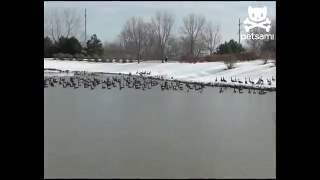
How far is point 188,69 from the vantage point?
2488mm

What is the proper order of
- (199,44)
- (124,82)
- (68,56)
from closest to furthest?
(199,44)
(68,56)
(124,82)

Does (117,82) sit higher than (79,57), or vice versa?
(79,57)

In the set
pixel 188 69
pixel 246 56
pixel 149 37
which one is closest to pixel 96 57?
pixel 149 37

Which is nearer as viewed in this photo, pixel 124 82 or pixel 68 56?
pixel 68 56

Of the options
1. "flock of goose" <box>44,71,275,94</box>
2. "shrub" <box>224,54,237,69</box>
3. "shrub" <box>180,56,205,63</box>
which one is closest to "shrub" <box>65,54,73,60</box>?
"flock of goose" <box>44,71,275,94</box>

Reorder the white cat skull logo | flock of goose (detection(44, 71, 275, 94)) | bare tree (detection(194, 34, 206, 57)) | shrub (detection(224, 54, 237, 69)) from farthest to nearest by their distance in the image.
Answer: flock of goose (detection(44, 71, 275, 94)) < shrub (detection(224, 54, 237, 69)) < bare tree (detection(194, 34, 206, 57)) < the white cat skull logo

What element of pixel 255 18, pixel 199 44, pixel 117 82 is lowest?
pixel 117 82

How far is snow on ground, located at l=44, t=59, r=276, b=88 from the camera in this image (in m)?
2.43

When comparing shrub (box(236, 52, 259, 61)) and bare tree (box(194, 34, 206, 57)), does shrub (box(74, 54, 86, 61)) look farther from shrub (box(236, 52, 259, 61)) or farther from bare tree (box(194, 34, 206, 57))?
shrub (box(236, 52, 259, 61))

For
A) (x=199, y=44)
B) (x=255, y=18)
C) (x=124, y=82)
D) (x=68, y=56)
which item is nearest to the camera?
(x=255, y=18)

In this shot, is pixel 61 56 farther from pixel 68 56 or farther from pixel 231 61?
pixel 231 61

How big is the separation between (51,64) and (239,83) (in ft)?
4.72

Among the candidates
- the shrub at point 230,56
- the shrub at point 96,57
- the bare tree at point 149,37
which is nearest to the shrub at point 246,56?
the shrub at point 230,56
